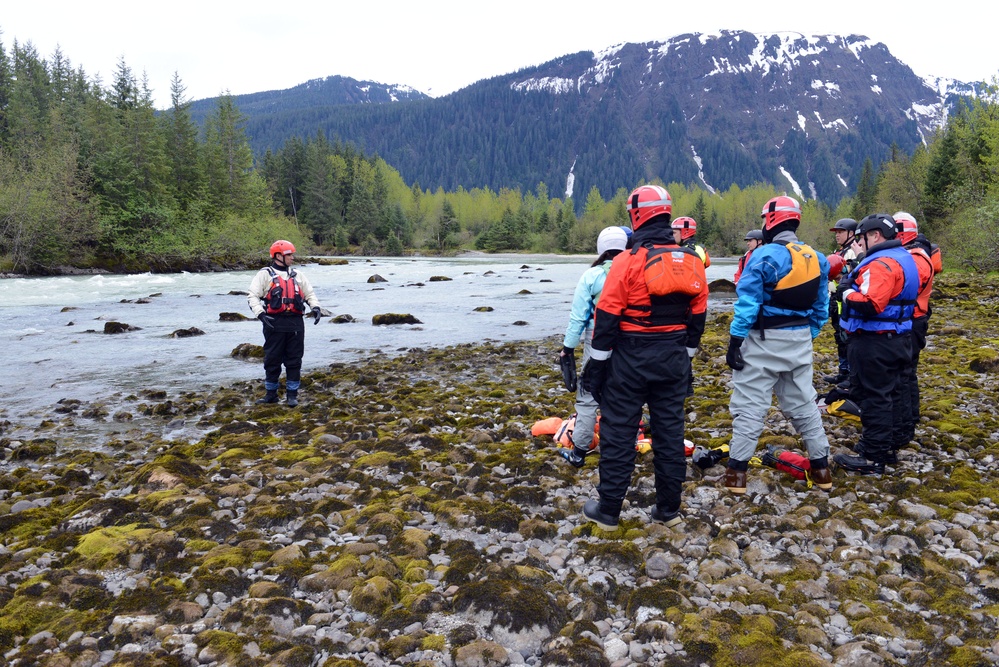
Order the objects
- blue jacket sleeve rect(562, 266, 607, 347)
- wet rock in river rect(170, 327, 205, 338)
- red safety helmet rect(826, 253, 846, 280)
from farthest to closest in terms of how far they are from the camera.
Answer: wet rock in river rect(170, 327, 205, 338) < red safety helmet rect(826, 253, 846, 280) < blue jacket sleeve rect(562, 266, 607, 347)

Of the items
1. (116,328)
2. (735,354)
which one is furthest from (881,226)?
(116,328)

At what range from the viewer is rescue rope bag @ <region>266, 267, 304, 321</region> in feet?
35.6

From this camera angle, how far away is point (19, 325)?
2122 centimetres

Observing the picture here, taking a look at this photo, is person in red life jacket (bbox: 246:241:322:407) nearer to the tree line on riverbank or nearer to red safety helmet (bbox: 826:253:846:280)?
red safety helmet (bbox: 826:253:846:280)

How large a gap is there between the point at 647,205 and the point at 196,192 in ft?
246

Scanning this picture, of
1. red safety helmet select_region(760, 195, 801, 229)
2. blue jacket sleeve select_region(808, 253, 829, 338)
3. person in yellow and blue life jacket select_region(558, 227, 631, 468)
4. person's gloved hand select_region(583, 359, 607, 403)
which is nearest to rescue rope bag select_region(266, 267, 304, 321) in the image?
person in yellow and blue life jacket select_region(558, 227, 631, 468)

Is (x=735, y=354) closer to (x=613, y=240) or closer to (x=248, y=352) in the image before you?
(x=613, y=240)

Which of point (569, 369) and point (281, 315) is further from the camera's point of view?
point (281, 315)

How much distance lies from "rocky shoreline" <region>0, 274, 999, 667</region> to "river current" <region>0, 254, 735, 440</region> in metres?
4.79

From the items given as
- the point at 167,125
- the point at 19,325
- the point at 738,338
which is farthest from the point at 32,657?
the point at 167,125

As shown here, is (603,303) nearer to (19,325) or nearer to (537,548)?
(537,548)

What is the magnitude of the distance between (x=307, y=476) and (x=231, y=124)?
90827 millimetres

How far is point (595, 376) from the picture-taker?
5719 millimetres

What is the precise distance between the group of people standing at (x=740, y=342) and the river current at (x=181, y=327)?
1011 cm
